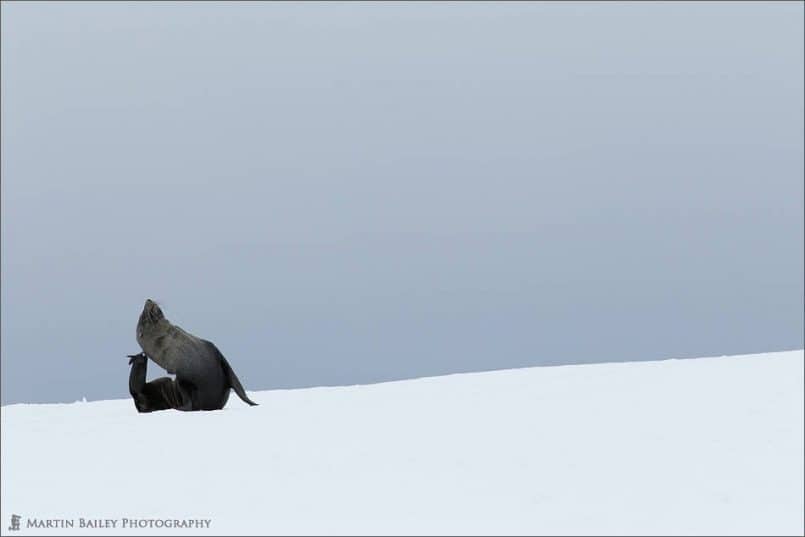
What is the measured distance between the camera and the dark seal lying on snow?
10.7m

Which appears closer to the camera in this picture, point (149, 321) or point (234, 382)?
point (234, 382)

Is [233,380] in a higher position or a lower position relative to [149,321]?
lower

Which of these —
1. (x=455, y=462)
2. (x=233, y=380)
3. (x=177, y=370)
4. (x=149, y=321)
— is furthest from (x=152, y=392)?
(x=455, y=462)

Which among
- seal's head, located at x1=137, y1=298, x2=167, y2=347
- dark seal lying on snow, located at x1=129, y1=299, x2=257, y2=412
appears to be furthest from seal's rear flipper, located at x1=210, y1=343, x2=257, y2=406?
seal's head, located at x1=137, y1=298, x2=167, y2=347

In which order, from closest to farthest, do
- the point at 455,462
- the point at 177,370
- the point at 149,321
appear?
the point at 455,462 → the point at 177,370 → the point at 149,321

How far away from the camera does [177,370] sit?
10.7 metres

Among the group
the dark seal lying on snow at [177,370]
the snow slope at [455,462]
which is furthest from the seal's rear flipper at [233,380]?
the snow slope at [455,462]

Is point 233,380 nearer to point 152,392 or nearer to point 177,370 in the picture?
point 177,370

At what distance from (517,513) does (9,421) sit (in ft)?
16.5

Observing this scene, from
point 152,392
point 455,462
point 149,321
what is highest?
point 149,321

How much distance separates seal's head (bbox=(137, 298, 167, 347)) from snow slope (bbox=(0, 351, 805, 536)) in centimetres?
148

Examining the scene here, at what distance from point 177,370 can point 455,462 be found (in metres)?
4.42

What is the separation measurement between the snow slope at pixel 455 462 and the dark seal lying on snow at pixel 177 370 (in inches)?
46.7

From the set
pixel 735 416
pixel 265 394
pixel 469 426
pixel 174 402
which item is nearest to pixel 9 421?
pixel 174 402
